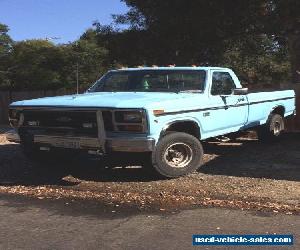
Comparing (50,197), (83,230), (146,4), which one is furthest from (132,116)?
(146,4)

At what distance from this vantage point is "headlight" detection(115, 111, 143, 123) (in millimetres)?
7602

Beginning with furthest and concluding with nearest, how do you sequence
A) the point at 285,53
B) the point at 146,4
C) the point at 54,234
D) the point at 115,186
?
1. the point at 285,53
2. the point at 146,4
3. the point at 115,186
4. the point at 54,234

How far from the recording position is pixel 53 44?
4659 cm

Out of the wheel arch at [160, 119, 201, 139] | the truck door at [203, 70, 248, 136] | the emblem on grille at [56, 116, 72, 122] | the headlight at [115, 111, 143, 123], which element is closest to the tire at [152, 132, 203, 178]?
the wheel arch at [160, 119, 201, 139]

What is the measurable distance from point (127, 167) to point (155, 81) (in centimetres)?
152

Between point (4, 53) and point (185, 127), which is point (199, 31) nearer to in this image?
point (185, 127)

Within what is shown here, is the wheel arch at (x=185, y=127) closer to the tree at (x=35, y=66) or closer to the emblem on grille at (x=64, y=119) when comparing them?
the emblem on grille at (x=64, y=119)

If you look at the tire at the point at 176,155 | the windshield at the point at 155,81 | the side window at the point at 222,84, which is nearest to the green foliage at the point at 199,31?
the side window at the point at 222,84

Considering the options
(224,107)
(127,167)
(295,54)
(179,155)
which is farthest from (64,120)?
(295,54)

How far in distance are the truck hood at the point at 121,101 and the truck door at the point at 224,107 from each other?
44cm

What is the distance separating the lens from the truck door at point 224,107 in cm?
910

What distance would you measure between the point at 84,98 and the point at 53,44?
3930 centimetres

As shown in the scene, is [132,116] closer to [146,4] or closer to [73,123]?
[73,123]

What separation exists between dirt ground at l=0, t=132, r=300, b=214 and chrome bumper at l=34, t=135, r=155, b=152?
0.58 meters
